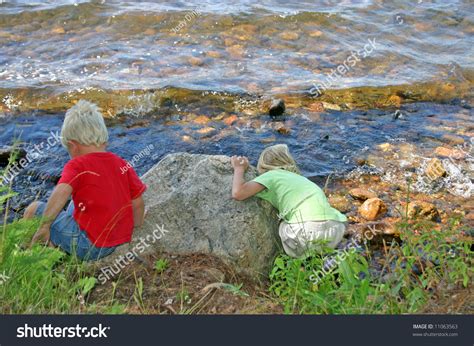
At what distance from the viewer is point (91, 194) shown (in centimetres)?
431

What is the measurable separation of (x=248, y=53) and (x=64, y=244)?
22.0ft

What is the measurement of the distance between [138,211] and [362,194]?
2.61 m

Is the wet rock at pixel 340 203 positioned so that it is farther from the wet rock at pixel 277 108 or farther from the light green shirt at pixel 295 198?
the wet rock at pixel 277 108

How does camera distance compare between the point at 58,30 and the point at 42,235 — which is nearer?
the point at 42,235

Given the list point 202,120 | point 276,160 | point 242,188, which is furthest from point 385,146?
point 242,188

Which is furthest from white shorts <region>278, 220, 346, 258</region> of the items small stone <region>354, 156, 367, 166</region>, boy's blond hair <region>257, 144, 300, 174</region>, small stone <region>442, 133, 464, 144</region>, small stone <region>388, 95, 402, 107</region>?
small stone <region>388, 95, 402, 107</region>

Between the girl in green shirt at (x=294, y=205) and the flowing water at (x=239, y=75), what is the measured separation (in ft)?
6.80

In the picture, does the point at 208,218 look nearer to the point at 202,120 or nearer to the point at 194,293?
the point at 194,293

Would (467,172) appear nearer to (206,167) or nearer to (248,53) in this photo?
(206,167)

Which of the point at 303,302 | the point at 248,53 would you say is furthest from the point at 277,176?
the point at 248,53

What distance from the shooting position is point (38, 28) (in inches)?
448

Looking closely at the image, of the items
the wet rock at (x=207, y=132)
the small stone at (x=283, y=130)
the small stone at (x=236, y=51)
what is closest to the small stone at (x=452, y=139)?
the small stone at (x=283, y=130)

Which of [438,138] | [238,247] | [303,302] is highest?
[303,302]

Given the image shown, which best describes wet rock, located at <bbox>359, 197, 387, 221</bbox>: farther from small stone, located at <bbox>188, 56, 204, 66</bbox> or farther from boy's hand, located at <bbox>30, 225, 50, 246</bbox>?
small stone, located at <bbox>188, 56, 204, 66</bbox>
